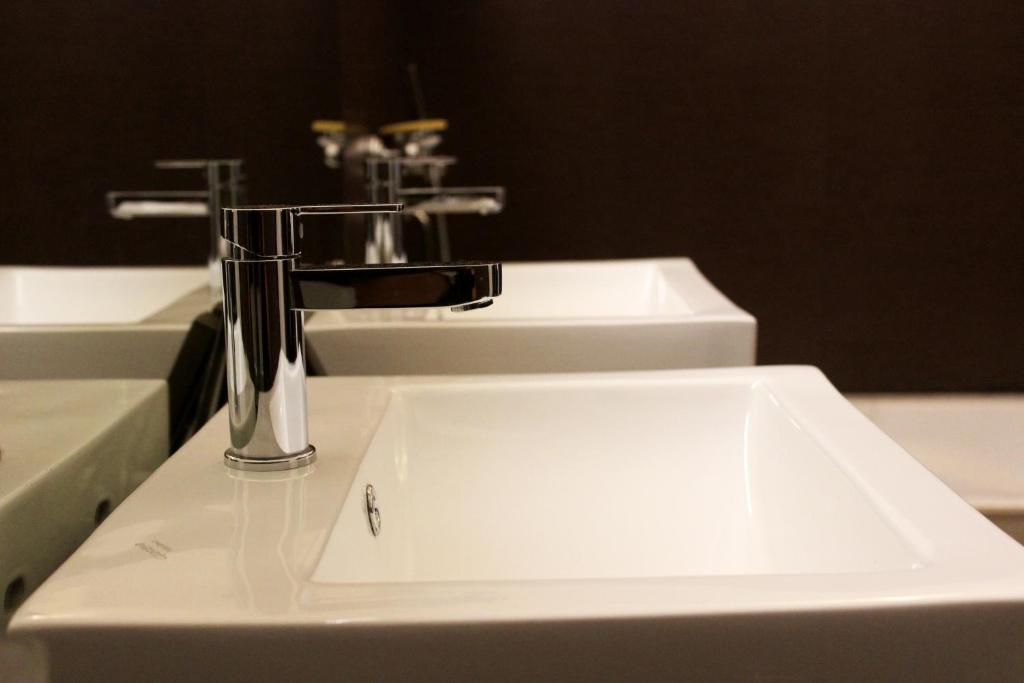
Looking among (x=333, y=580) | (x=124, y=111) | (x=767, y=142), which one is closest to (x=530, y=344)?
(x=124, y=111)

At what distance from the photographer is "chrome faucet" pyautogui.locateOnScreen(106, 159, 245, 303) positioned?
0.82 metres

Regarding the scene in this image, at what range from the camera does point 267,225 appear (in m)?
0.61

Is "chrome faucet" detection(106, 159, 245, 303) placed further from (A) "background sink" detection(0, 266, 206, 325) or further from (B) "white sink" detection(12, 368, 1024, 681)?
(B) "white sink" detection(12, 368, 1024, 681)

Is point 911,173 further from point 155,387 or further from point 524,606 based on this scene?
point 524,606

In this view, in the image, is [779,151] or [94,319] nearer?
[94,319]

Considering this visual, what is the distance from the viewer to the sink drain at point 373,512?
653 mm

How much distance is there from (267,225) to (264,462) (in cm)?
14

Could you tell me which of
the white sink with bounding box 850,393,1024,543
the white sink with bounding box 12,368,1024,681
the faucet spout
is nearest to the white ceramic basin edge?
the white sink with bounding box 12,368,1024,681

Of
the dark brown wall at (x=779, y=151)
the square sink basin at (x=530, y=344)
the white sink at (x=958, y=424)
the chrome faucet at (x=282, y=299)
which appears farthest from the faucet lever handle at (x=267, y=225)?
the white sink at (x=958, y=424)

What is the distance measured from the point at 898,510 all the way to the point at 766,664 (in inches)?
6.7

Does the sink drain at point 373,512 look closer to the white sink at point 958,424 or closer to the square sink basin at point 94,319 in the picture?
the square sink basin at point 94,319

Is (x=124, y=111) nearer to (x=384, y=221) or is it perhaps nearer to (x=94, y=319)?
(x=94, y=319)

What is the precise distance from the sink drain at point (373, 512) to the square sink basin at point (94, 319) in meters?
0.26

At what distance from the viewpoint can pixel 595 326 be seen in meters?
1.03
